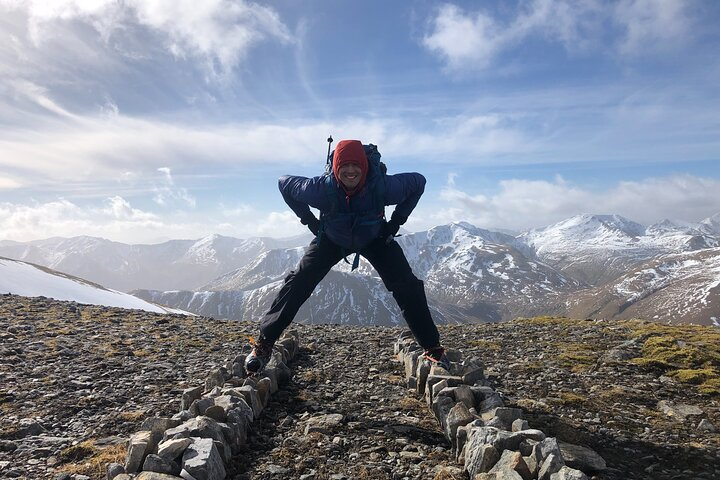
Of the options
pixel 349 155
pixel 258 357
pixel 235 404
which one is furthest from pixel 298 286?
pixel 349 155

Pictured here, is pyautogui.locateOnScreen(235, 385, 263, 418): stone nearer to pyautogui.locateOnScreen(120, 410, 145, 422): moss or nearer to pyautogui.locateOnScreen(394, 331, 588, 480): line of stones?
pyautogui.locateOnScreen(120, 410, 145, 422): moss

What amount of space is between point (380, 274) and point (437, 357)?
199cm

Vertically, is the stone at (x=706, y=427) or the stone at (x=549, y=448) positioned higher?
the stone at (x=549, y=448)

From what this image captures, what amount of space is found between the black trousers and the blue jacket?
358mm

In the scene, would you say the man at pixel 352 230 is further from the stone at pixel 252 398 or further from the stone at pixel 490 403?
the stone at pixel 490 403

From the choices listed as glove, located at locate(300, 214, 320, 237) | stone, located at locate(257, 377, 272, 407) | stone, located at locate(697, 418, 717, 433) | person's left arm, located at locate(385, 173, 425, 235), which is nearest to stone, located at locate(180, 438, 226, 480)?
stone, located at locate(257, 377, 272, 407)

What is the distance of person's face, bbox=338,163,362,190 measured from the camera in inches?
318

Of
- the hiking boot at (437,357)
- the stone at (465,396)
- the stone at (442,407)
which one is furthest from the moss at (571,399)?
the stone at (442,407)

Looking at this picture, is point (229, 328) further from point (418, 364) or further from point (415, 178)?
point (415, 178)

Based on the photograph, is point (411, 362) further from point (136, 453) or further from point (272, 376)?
point (136, 453)

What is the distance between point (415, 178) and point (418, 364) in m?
3.88

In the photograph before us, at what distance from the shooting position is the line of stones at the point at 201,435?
16.9ft

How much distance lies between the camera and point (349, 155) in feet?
26.3

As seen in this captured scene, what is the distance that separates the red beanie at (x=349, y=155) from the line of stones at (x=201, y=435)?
4077mm
